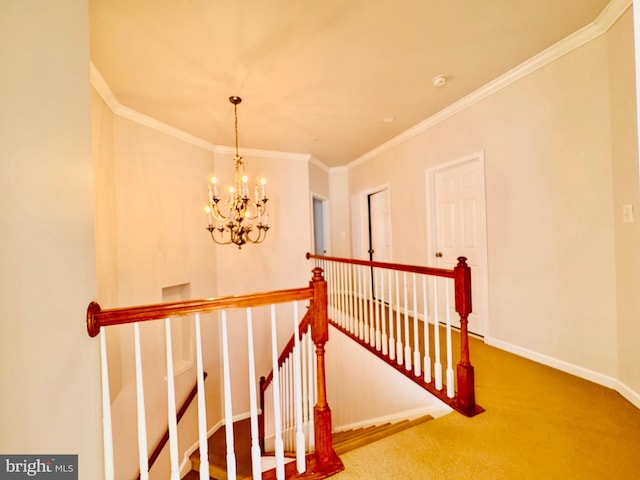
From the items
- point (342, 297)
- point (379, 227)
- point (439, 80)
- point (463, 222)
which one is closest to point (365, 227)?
point (379, 227)

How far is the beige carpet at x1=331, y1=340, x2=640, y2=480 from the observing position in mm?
1303

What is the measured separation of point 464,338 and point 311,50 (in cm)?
234

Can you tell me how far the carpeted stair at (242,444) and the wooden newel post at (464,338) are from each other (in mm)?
271

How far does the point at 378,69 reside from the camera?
2336mm

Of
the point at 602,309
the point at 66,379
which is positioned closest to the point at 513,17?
the point at 602,309

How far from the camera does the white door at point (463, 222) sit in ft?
9.19

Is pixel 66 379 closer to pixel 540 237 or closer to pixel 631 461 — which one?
pixel 631 461

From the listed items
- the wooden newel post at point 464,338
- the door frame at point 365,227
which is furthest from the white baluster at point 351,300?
the door frame at point 365,227

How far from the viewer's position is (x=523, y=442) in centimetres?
147

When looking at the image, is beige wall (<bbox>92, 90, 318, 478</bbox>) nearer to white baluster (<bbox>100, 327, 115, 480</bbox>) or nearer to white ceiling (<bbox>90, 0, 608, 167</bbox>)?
white ceiling (<bbox>90, 0, 608, 167</bbox>)

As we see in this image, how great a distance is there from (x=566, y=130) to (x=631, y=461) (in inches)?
82.9

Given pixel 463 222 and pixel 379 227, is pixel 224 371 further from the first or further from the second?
pixel 379 227

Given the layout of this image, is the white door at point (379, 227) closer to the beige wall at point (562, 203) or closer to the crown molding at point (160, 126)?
the crown molding at point (160, 126)

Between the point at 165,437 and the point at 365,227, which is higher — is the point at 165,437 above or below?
below
